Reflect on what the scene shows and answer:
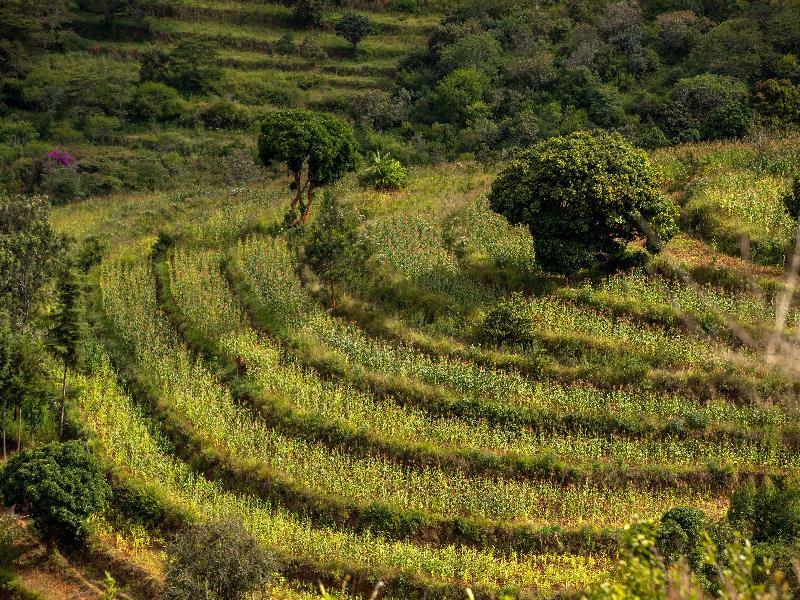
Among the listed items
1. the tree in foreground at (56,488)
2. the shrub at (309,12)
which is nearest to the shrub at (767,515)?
the tree in foreground at (56,488)

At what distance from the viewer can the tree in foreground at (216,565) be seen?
22.9 meters

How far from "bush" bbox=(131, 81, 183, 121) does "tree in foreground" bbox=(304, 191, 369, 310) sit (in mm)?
35376

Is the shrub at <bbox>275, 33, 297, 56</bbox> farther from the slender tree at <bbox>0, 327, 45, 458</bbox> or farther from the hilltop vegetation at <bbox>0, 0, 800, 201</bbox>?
the slender tree at <bbox>0, 327, 45, 458</bbox>

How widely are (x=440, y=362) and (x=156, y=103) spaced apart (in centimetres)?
4462

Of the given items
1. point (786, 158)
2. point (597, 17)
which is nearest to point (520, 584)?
point (786, 158)

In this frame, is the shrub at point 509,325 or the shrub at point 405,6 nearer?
the shrub at point 509,325

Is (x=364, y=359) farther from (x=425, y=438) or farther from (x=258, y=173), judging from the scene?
(x=258, y=173)

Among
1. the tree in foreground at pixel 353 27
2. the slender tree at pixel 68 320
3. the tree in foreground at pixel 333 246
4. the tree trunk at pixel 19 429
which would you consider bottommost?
the tree trunk at pixel 19 429

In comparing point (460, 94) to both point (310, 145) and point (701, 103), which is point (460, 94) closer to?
point (701, 103)

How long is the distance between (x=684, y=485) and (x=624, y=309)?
27.8 ft

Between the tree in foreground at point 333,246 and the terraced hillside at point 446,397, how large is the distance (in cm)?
67

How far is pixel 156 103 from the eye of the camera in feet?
228

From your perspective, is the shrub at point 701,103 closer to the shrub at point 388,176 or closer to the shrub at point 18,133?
the shrub at point 388,176

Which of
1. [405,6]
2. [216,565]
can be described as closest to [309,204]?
[216,565]
